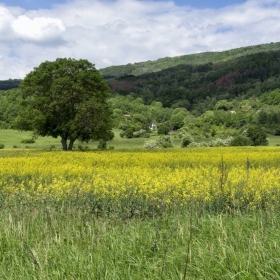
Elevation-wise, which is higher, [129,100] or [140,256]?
[129,100]

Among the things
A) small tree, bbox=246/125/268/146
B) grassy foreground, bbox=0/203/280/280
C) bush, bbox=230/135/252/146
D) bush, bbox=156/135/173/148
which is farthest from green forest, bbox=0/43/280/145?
grassy foreground, bbox=0/203/280/280

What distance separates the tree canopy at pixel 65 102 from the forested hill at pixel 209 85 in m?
100

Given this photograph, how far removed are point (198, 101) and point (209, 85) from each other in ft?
80.2

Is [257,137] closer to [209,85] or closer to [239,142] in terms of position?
[239,142]

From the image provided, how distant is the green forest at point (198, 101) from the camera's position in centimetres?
8419

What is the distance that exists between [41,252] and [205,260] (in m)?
2.64

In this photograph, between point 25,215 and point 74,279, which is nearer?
point 74,279

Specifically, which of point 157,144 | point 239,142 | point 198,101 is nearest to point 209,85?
point 198,101

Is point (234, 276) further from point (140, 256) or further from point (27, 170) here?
point (27, 170)

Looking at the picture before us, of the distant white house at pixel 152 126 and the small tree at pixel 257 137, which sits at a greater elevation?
the distant white house at pixel 152 126

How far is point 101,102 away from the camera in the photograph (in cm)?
3294

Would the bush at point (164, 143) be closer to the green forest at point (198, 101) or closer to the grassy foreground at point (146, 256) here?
the green forest at point (198, 101)

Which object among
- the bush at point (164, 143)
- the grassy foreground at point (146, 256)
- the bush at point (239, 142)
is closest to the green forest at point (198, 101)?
the bush at point (164, 143)

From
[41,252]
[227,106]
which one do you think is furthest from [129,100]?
[41,252]
